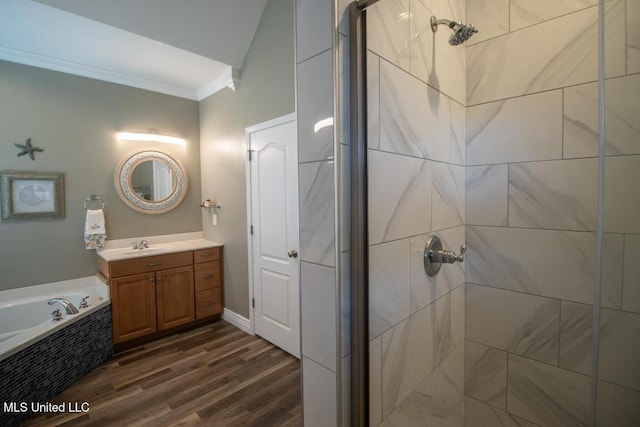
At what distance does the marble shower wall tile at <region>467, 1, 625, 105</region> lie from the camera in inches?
37.5

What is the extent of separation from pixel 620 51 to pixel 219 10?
2642 millimetres

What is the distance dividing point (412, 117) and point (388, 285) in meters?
0.66

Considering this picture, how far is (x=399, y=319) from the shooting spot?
41.5 inches

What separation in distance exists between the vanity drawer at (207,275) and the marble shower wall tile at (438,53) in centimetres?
278

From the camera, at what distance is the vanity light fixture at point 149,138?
308 cm

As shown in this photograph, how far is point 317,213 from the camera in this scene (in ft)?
2.93

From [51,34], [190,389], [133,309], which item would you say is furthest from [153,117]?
[190,389]

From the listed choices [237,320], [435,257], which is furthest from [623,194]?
[237,320]

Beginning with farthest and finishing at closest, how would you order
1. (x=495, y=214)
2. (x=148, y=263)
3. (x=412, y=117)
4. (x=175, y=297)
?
1. (x=175, y=297)
2. (x=148, y=263)
3. (x=495, y=214)
4. (x=412, y=117)

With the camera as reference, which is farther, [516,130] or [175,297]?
[175,297]

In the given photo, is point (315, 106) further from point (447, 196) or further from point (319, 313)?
point (447, 196)

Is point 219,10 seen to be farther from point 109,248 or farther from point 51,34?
point 109,248

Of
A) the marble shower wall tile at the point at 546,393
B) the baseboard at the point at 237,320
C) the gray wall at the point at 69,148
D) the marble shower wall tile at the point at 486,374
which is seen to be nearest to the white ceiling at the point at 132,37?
the gray wall at the point at 69,148

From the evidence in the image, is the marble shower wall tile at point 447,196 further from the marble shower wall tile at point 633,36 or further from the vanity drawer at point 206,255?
the vanity drawer at point 206,255
